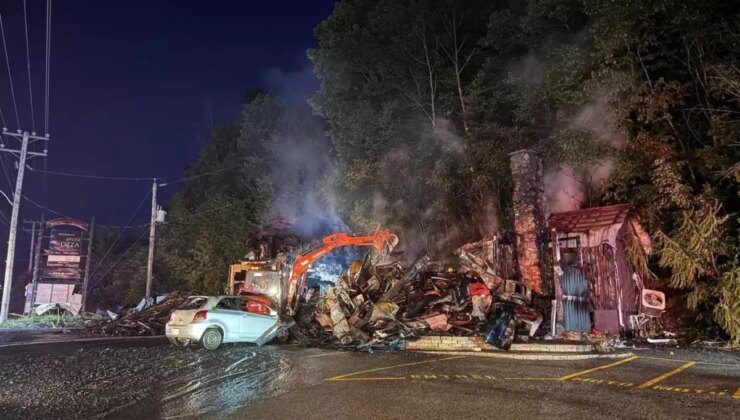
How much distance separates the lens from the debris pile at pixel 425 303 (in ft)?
43.6

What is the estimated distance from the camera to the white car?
13.0m

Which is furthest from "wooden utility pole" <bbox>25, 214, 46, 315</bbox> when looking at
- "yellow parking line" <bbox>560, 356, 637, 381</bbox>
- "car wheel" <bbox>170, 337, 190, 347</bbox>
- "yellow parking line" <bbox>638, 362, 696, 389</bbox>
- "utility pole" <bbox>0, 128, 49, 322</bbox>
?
"yellow parking line" <bbox>638, 362, 696, 389</bbox>

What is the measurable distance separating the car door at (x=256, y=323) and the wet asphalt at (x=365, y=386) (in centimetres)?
204

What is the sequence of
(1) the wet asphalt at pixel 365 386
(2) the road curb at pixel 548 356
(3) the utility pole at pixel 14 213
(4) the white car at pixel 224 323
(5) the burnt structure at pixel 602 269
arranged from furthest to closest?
(3) the utility pole at pixel 14 213
(5) the burnt structure at pixel 602 269
(4) the white car at pixel 224 323
(2) the road curb at pixel 548 356
(1) the wet asphalt at pixel 365 386

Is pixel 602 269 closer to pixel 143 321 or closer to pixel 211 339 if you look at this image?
pixel 211 339

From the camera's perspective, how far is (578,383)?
7.68 metres

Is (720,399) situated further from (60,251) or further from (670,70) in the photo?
(60,251)

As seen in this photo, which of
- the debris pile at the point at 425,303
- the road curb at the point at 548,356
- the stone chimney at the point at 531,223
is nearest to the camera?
the road curb at the point at 548,356

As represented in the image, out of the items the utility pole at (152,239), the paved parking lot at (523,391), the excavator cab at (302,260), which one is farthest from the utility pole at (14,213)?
the paved parking lot at (523,391)

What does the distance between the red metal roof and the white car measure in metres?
9.30

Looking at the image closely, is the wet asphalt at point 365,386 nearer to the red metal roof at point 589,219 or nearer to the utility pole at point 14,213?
the red metal roof at point 589,219

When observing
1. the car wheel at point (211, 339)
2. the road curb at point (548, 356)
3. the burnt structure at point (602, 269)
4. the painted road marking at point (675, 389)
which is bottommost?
the road curb at point (548, 356)

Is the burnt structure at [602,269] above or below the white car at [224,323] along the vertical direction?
above

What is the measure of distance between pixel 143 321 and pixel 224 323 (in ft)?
25.7
